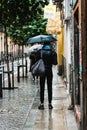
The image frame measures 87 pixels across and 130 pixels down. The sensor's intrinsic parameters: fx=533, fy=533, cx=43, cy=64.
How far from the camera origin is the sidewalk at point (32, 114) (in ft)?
39.4

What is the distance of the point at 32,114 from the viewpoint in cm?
1406

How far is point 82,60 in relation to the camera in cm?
981

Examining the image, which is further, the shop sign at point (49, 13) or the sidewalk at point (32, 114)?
the shop sign at point (49, 13)

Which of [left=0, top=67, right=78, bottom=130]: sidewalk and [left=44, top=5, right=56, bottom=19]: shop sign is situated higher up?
[left=44, top=5, right=56, bottom=19]: shop sign

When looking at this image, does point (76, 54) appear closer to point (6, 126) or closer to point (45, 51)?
point (45, 51)

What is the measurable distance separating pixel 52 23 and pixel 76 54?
15.1m

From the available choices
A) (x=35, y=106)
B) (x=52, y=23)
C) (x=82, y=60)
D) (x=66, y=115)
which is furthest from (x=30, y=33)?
(x=82, y=60)

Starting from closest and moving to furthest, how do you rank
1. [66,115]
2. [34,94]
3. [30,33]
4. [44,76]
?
[66,115]
[44,76]
[34,94]
[30,33]

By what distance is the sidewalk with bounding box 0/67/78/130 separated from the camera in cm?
1202

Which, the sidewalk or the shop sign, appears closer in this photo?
the sidewalk

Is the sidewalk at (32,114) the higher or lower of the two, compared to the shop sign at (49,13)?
lower

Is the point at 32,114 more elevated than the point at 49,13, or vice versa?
the point at 49,13

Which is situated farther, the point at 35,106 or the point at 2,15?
the point at 2,15

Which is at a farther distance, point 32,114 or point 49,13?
point 49,13
